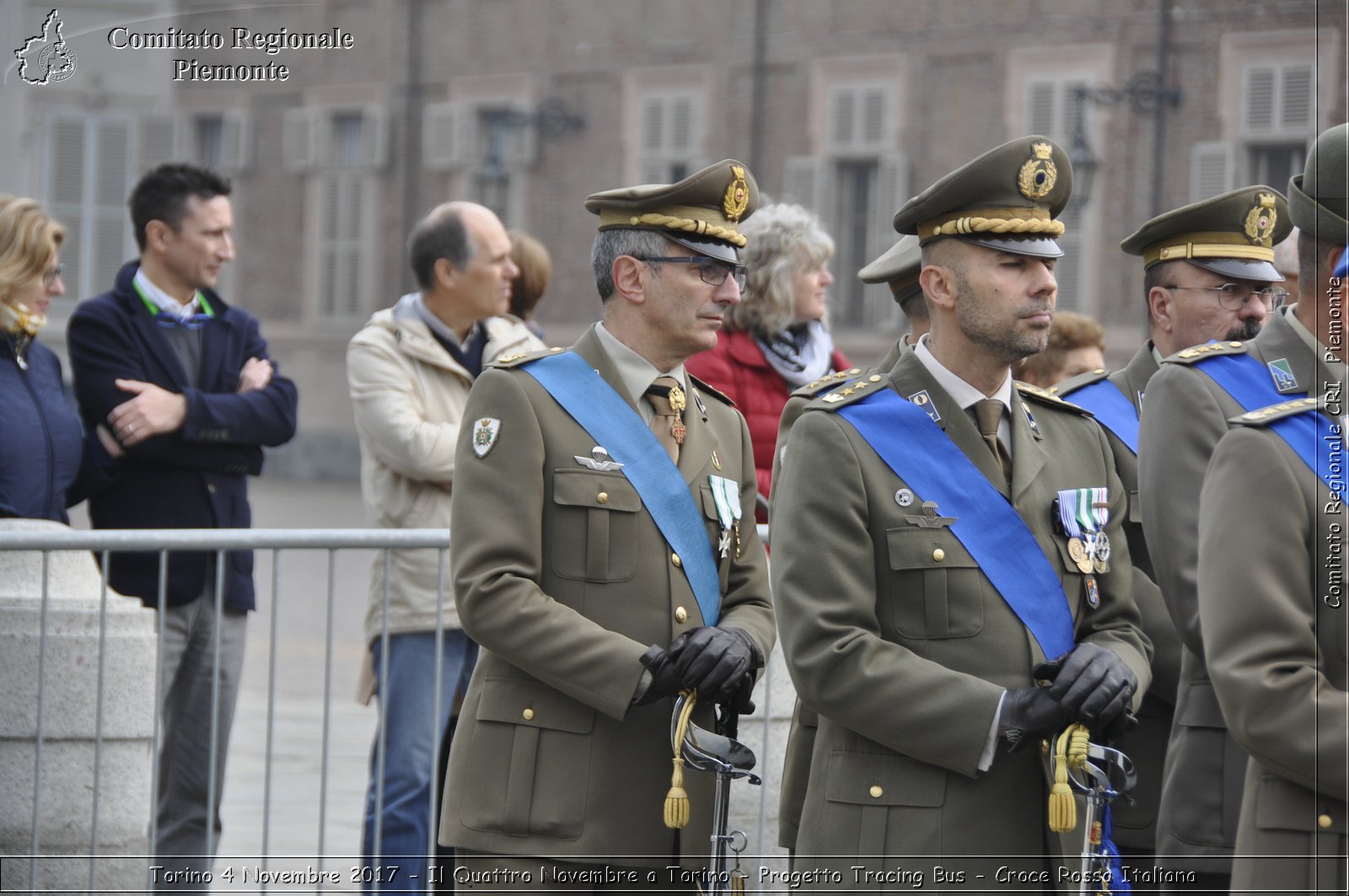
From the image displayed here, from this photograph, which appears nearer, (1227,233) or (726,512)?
(726,512)

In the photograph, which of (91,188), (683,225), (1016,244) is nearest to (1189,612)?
(1016,244)

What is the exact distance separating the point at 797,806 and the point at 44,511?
8.55 ft

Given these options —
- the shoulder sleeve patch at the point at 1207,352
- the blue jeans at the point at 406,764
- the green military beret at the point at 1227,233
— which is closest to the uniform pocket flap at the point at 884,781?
the shoulder sleeve patch at the point at 1207,352

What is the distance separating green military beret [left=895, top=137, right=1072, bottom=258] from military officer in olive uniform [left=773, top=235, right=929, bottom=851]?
34 cm

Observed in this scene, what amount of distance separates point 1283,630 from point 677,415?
5.10 ft

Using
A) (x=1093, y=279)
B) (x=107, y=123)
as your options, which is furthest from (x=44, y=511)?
(x=107, y=123)

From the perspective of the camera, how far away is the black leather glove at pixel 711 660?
360 centimetres

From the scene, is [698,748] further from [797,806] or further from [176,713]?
[176,713]

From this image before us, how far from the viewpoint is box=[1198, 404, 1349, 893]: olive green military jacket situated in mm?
2898

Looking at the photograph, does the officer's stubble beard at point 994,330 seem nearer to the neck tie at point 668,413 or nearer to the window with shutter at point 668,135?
the neck tie at point 668,413

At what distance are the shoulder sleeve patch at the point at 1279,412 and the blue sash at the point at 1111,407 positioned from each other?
1.40 metres

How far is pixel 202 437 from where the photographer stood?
575 centimetres

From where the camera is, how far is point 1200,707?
3930 mm

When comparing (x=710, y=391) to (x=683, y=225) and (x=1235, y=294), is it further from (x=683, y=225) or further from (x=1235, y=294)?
(x=1235, y=294)
